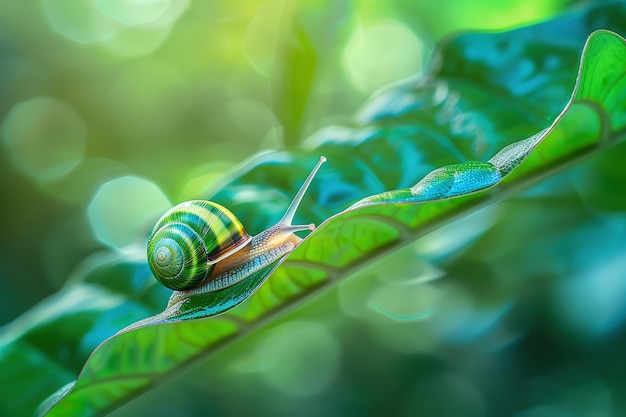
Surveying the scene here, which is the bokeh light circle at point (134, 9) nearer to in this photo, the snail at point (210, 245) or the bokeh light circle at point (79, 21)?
the bokeh light circle at point (79, 21)

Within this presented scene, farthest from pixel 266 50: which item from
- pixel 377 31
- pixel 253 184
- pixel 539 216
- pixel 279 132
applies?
pixel 539 216

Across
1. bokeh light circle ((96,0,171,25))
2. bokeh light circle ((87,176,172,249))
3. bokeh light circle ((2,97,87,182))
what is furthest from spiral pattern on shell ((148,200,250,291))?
bokeh light circle ((96,0,171,25))

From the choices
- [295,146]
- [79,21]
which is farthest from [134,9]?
[295,146]

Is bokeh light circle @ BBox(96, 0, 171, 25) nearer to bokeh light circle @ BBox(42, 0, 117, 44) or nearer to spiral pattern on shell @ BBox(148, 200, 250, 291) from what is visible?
bokeh light circle @ BBox(42, 0, 117, 44)

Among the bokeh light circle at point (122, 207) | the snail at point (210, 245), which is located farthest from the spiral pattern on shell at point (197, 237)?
the bokeh light circle at point (122, 207)

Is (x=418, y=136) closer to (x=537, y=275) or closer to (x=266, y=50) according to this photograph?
(x=537, y=275)
